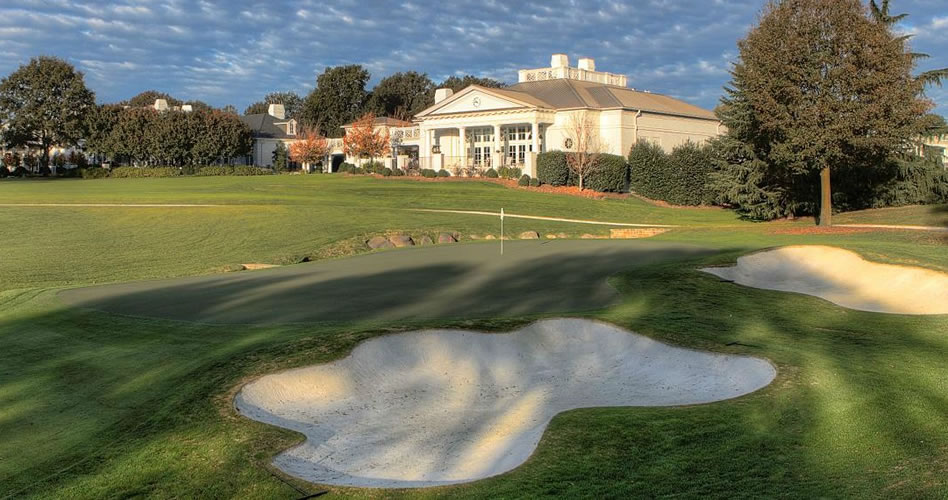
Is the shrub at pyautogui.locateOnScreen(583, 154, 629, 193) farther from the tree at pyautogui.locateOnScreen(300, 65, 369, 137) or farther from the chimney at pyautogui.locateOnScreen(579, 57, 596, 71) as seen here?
the tree at pyautogui.locateOnScreen(300, 65, 369, 137)

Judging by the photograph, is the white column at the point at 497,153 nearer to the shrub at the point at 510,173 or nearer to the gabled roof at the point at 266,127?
the shrub at the point at 510,173

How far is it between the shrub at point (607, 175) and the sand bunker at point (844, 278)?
35.7 meters

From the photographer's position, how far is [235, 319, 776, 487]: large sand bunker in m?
7.25

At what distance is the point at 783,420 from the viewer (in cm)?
738

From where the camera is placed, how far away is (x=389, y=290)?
52.2 ft

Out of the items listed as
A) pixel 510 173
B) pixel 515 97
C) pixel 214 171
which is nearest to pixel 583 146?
pixel 510 173

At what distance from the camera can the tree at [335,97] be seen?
120m

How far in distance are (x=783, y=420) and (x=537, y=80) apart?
68.0 metres

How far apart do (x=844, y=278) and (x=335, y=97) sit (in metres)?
109

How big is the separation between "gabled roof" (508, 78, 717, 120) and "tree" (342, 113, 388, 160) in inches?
553

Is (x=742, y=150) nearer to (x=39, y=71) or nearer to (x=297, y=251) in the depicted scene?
(x=297, y=251)

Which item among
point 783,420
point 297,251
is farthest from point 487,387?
point 297,251

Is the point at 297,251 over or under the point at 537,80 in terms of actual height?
under

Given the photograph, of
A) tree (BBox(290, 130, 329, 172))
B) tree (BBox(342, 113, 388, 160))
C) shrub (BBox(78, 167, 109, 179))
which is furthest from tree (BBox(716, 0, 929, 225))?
shrub (BBox(78, 167, 109, 179))
